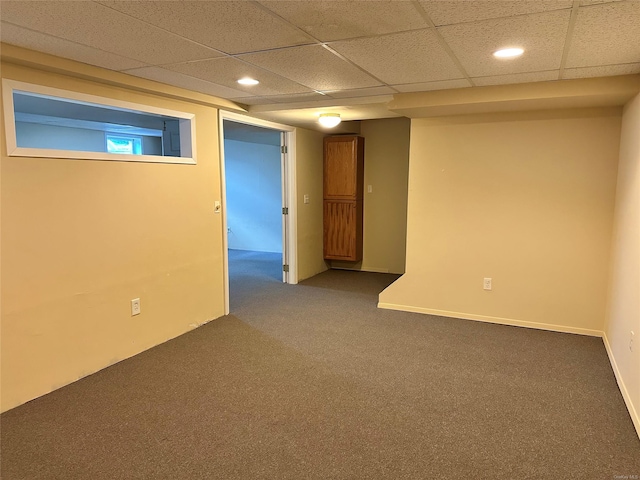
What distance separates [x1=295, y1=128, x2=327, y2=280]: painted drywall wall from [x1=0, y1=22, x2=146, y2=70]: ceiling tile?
3.00 m

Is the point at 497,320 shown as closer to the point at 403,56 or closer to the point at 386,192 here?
the point at 386,192

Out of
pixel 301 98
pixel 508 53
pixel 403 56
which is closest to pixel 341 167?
pixel 301 98

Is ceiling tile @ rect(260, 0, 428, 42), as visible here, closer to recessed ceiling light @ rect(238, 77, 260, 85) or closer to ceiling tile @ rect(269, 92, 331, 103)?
recessed ceiling light @ rect(238, 77, 260, 85)

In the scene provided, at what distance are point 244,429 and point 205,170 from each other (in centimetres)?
248

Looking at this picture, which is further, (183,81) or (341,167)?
(341,167)

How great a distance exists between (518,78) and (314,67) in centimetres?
156

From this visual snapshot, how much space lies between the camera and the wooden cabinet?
236 inches

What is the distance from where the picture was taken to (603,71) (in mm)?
2891

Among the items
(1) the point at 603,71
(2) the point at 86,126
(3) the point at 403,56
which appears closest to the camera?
(3) the point at 403,56

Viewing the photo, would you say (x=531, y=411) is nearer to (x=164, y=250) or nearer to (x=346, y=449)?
(x=346, y=449)

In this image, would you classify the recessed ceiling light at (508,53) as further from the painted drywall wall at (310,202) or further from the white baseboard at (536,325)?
the painted drywall wall at (310,202)

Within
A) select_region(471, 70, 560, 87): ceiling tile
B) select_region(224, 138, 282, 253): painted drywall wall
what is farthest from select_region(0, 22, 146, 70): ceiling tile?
select_region(224, 138, 282, 253): painted drywall wall

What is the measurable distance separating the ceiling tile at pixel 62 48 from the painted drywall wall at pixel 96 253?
0.45 feet

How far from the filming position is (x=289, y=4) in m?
1.77
